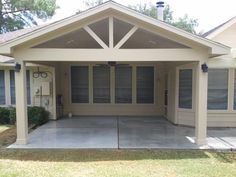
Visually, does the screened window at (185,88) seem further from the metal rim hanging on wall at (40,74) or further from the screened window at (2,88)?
the screened window at (2,88)

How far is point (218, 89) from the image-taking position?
10.0 meters

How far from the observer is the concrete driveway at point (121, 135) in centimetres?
741

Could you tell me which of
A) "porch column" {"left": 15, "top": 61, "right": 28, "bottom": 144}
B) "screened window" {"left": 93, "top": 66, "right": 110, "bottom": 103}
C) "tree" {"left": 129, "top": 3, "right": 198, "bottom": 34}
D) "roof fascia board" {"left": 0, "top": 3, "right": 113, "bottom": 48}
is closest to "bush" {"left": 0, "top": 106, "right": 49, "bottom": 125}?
"screened window" {"left": 93, "top": 66, "right": 110, "bottom": 103}

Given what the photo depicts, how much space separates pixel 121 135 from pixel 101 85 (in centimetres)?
490

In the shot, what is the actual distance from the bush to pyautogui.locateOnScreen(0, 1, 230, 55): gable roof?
419 cm

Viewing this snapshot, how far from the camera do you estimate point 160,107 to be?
13086mm

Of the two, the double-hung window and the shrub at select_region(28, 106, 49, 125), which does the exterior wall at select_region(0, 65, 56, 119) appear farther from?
the double-hung window

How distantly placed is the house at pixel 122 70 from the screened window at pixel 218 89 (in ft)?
0.12

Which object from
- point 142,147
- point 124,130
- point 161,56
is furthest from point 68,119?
point 161,56

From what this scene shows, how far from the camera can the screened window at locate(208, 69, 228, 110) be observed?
997cm

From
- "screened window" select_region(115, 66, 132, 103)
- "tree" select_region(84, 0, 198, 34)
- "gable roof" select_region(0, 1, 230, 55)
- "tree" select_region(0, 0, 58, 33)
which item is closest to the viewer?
"gable roof" select_region(0, 1, 230, 55)

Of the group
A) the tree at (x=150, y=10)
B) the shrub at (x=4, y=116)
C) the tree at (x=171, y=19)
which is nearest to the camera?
the shrub at (x=4, y=116)

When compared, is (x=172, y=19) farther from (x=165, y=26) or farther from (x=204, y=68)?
(x=165, y=26)

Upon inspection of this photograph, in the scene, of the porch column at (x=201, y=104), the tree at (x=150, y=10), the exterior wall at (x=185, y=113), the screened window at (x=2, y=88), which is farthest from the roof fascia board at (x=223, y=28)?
the tree at (x=150, y=10)
